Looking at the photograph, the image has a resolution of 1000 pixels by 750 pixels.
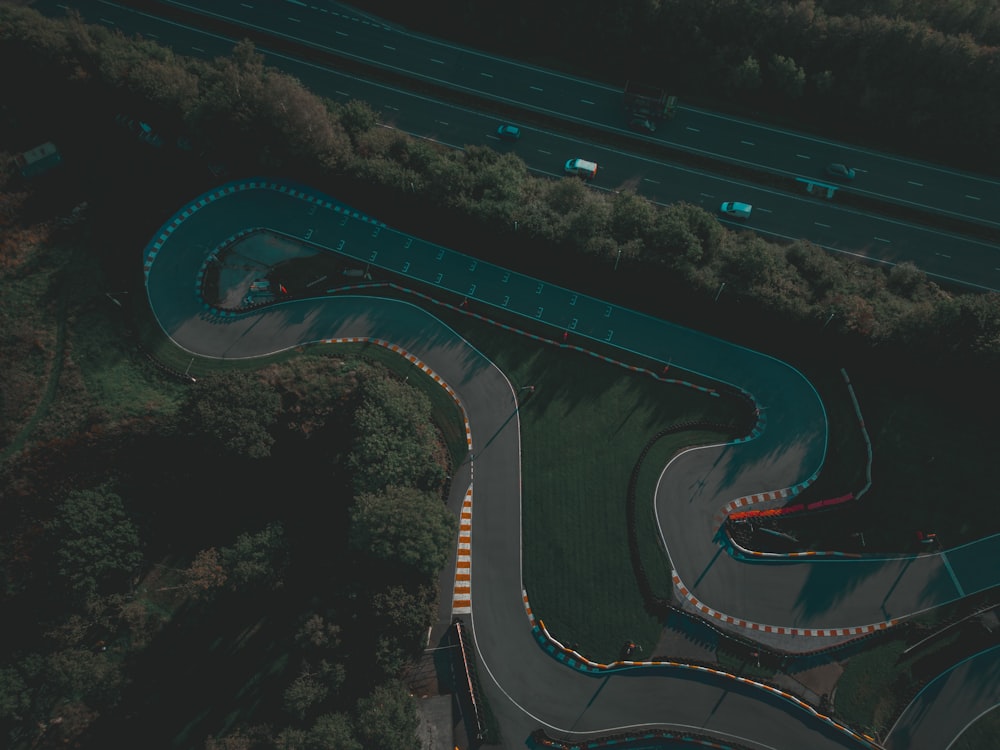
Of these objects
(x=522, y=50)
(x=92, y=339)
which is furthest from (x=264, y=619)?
(x=522, y=50)

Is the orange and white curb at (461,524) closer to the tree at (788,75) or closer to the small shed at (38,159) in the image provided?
the small shed at (38,159)

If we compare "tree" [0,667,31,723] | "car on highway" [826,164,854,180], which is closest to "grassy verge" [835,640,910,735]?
"car on highway" [826,164,854,180]

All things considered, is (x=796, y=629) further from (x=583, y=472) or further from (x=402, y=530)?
(x=402, y=530)

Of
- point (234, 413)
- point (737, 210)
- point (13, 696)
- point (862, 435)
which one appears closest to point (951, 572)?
point (862, 435)

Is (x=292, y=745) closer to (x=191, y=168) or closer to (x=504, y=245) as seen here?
(x=504, y=245)

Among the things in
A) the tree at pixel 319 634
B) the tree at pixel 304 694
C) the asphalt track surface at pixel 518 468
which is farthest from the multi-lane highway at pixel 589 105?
the tree at pixel 304 694

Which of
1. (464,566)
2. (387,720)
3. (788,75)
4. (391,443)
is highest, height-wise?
(788,75)
